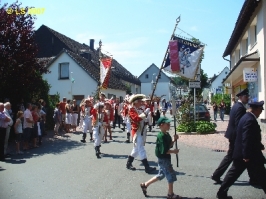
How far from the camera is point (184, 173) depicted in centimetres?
790

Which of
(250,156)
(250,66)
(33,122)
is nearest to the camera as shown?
(250,156)

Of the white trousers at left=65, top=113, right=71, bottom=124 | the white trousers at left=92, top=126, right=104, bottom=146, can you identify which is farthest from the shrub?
the white trousers at left=92, top=126, right=104, bottom=146

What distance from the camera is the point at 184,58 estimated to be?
12398mm

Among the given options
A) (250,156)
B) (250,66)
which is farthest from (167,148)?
(250,66)

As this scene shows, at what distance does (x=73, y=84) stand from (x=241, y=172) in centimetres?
3063

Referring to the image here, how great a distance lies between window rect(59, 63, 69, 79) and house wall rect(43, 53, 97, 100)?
0.30m

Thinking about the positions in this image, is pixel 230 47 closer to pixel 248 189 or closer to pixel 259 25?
pixel 259 25

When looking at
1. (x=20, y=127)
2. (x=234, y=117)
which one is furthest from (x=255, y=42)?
(x=234, y=117)

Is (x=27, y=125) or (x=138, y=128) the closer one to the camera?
(x=138, y=128)

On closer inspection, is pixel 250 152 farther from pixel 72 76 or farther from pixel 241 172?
pixel 72 76

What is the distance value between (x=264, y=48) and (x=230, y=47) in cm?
1327

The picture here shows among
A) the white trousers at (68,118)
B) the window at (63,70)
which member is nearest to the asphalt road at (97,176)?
the white trousers at (68,118)

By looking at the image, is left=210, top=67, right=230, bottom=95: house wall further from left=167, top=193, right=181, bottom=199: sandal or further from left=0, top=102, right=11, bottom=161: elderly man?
left=167, top=193, right=181, bottom=199: sandal

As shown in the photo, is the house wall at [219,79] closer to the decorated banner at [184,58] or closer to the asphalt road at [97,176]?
the decorated banner at [184,58]
